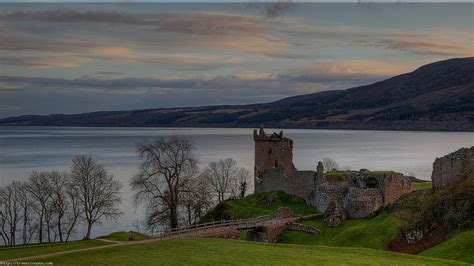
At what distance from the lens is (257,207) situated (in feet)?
195

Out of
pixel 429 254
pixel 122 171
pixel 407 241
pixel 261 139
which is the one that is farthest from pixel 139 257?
pixel 122 171

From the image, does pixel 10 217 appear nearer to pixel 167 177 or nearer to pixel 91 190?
pixel 91 190

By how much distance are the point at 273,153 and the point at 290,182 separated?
918 cm

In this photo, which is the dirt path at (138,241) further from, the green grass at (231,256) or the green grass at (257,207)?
the green grass at (257,207)

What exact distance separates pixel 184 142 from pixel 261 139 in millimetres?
11864

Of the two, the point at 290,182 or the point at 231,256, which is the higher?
the point at 290,182

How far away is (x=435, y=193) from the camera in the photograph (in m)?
40.9

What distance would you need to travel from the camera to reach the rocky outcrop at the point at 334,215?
45381 mm

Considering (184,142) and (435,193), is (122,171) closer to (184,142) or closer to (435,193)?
(184,142)

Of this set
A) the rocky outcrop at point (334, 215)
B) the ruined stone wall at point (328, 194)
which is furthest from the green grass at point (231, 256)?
the ruined stone wall at point (328, 194)

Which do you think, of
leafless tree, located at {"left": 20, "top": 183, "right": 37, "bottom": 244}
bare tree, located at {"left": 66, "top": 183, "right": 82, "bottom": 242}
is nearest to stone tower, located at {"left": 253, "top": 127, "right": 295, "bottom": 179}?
bare tree, located at {"left": 66, "top": 183, "right": 82, "bottom": 242}

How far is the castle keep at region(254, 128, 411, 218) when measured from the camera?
151ft

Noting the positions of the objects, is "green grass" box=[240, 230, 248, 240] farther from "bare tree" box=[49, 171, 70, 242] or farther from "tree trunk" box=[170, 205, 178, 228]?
"bare tree" box=[49, 171, 70, 242]

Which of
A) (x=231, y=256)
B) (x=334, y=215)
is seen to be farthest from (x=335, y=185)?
(x=231, y=256)
